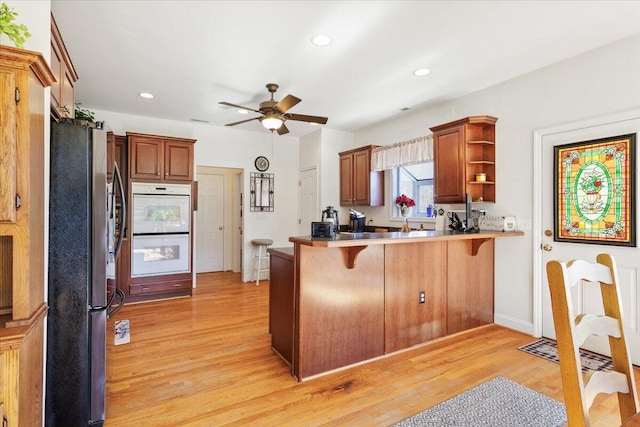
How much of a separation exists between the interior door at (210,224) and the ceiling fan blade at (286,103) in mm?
3688

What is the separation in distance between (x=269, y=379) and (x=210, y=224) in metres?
4.78

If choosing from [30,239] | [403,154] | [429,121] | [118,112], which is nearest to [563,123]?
[429,121]

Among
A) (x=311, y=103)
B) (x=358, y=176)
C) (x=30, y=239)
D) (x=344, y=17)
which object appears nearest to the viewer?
(x=30, y=239)

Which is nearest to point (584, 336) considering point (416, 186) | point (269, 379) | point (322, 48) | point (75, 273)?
point (269, 379)

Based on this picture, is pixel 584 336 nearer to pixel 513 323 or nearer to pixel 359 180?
pixel 513 323

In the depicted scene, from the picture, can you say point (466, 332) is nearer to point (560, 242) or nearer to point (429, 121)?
point (560, 242)

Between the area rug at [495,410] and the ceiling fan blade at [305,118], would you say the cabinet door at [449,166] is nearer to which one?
the ceiling fan blade at [305,118]

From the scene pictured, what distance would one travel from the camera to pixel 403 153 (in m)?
4.79

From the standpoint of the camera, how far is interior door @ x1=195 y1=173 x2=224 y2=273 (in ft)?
21.9

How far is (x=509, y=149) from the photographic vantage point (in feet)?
11.8

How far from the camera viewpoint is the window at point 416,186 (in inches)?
189

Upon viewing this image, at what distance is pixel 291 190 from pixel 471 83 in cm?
373

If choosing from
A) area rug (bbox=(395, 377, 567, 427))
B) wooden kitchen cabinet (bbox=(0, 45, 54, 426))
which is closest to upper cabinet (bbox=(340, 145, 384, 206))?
area rug (bbox=(395, 377, 567, 427))

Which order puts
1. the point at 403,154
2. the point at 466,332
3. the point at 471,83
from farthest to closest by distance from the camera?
the point at 403,154 < the point at 471,83 < the point at 466,332
